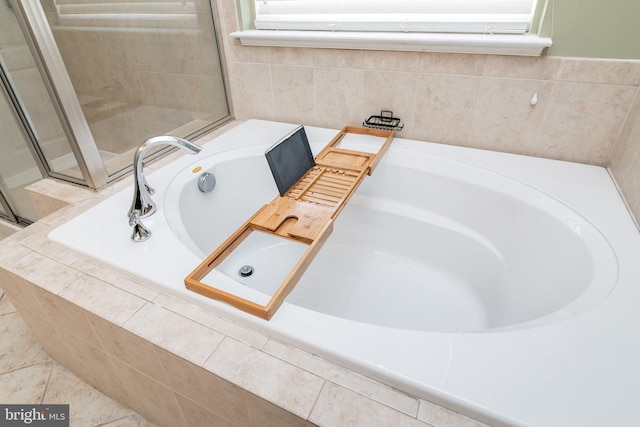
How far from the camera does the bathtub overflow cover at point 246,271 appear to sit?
1.53m

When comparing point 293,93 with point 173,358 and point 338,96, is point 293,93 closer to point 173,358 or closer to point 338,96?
point 338,96

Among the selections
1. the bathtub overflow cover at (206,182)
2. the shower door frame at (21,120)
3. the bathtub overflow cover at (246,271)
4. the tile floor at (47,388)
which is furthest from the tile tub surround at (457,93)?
the tile floor at (47,388)

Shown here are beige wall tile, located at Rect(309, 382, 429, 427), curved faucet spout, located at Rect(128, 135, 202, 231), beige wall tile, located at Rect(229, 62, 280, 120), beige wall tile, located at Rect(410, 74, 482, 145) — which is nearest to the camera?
beige wall tile, located at Rect(309, 382, 429, 427)

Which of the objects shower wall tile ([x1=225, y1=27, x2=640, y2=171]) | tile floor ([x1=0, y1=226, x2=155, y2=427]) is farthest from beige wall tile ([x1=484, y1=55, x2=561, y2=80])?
tile floor ([x1=0, y1=226, x2=155, y2=427])

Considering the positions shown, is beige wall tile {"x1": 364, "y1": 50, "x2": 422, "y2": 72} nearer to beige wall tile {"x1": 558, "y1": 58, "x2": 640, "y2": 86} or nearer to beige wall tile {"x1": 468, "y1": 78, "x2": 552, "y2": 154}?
beige wall tile {"x1": 468, "y1": 78, "x2": 552, "y2": 154}

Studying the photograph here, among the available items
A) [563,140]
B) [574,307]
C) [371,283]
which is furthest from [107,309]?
[563,140]

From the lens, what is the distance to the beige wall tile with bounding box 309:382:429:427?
2.04 ft

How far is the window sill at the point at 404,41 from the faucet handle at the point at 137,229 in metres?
0.99

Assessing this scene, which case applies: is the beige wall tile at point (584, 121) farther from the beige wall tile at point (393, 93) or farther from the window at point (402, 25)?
the beige wall tile at point (393, 93)

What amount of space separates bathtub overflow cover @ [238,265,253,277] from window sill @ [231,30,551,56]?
100cm

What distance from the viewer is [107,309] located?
0.86 metres

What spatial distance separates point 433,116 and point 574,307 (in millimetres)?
905

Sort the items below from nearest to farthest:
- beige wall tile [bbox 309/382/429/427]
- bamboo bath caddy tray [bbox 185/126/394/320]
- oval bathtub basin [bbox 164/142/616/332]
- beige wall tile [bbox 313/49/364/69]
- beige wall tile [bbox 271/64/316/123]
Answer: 1. beige wall tile [bbox 309/382/429/427]
2. bamboo bath caddy tray [bbox 185/126/394/320]
3. oval bathtub basin [bbox 164/142/616/332]
4. beige wall tile [bbox 313/49/364/69]
5. beige wall tile [bbox 271/64/316/123]

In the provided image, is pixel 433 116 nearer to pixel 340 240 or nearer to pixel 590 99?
pixel 590 99
